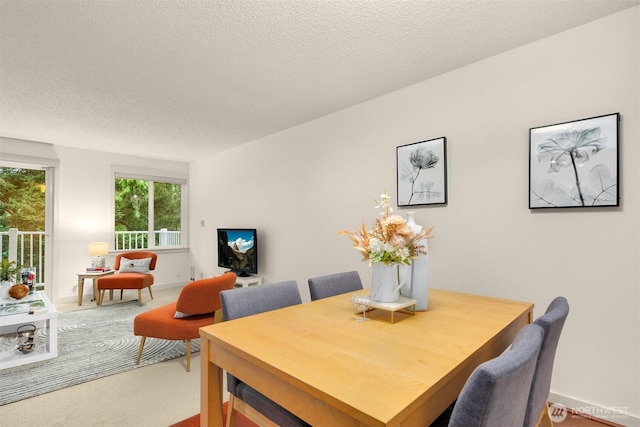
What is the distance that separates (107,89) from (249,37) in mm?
1697

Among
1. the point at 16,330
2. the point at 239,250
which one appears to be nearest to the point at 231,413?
the point at 16,330

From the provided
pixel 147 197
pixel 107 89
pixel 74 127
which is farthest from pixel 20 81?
pixel 147 197

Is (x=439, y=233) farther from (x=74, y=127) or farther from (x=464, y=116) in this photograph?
(x=74, y=127)

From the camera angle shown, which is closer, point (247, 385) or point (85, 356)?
point (247, 385)

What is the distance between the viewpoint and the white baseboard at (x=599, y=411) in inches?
73.7

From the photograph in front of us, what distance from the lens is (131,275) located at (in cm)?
473

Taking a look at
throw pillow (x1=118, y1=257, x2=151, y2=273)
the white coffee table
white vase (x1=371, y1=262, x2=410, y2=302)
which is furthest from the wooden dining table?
throw pillow (x1=118, y1=257, x2=151, y2=273)

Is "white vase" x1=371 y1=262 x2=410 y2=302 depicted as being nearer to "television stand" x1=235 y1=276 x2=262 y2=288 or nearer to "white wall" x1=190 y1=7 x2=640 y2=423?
"white wall" x1=190 y1=7 x2=640 y2=423

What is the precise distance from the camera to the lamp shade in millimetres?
4871

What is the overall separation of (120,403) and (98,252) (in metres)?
3.43

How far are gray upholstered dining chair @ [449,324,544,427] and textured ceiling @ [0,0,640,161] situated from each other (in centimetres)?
186

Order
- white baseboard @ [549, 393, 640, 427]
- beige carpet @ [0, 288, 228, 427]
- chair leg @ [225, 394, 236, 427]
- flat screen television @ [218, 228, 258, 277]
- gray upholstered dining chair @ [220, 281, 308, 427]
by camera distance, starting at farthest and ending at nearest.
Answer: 1. flat screen television @ [218, 228, 258, 277]
2. beige carpet @ [0, 288, 228, 427]
3. white baseboard @ [549, 393, 640, 427]
4. chair leg @ [225, 394, 236, 427]
5. gray upholstered dining chair @ [220, 281, 308, 427]

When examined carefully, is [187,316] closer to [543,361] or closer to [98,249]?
[543,361]

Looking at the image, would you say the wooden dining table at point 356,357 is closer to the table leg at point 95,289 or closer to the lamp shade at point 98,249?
the table leg at point 95,289
